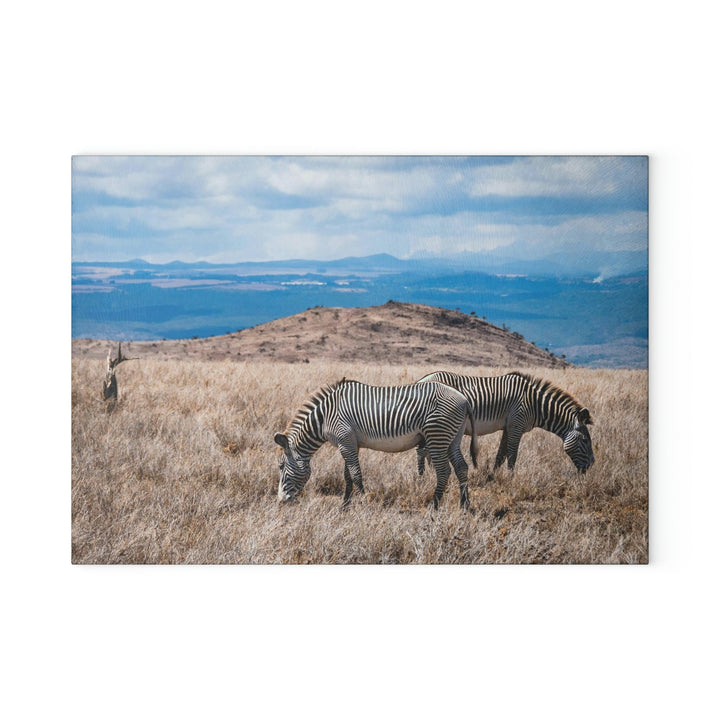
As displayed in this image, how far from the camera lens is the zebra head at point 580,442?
4.55 metres

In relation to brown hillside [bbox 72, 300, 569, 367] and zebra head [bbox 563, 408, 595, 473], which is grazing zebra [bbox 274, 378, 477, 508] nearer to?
brown hillside [bbox 72, 300, 569, 367]

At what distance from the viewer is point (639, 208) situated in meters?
4.45

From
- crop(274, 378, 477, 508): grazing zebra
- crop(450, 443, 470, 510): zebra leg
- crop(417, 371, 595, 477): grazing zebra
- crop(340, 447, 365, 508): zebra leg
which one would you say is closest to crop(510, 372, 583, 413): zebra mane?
crop(417, 371, 595, 477): grazing zebra

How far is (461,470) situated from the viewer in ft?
14.6

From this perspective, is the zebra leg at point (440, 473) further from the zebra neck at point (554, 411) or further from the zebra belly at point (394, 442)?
the zebra neck at point (554, 411)

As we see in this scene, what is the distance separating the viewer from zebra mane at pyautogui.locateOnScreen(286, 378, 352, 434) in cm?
454
